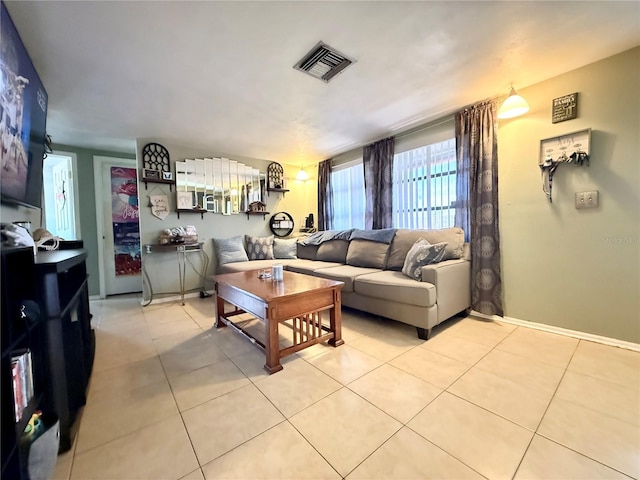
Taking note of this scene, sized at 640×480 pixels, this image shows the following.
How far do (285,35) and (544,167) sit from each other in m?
2.45

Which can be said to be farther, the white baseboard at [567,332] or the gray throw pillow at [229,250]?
the gray throw pillow at [229,250]

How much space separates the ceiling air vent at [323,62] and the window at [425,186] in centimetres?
172

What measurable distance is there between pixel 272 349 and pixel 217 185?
317 centimetres

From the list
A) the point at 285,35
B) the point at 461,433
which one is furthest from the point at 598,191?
the point at 285,35

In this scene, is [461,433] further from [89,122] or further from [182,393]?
[89,122]

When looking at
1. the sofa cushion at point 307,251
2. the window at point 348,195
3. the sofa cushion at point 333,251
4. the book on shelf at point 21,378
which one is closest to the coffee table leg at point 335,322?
the sofa cushion at point 333,251

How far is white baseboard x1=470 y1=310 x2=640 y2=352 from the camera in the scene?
201 cm

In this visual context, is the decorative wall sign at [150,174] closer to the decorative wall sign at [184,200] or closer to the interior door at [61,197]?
the decorative wall sign at [184,200]

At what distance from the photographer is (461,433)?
122cm

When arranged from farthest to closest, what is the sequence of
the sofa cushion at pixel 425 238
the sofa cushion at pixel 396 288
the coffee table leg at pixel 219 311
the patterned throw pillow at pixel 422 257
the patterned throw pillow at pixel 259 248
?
the patterned throw pillow at pixel 259 248 → the sofa cushion at pixel 425 238 → the coffee table leg at pixel 219 311 → the patterned throw pillow at pixel 422 257 → the sofa cushion at pixel 396 288

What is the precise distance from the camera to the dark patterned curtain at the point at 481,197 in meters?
2.63

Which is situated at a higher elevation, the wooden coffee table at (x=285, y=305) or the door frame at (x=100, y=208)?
the door frame at (x=100, y=208)

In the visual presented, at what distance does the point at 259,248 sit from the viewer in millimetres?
4285

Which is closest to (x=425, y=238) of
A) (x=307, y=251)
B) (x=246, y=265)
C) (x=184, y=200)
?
(x=307, y=251)
